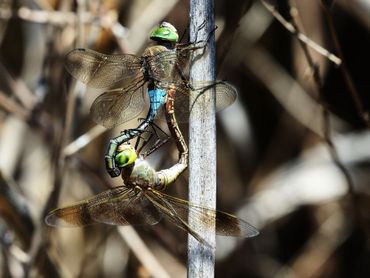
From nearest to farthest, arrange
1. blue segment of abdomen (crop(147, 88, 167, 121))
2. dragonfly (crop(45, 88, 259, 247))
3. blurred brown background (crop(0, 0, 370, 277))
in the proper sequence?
1. dragonfly (crop(45, 88, 259, 247))
2. blue segment of abdomen (crop(147, 88, 167, 121))
3. blurred brown background (crop(0, 0, 370, 277))

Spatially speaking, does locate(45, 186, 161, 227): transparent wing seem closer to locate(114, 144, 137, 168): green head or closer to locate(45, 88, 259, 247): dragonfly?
locate(45, 88, 259, 247): dragonfly

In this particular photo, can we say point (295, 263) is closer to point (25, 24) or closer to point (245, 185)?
point (245, 185)

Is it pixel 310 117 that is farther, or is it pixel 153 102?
pixel 310 117

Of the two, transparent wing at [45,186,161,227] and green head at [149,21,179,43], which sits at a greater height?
green head at [149,21,179,43]

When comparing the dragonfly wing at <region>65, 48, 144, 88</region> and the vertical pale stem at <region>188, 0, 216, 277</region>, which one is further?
the dragonfly wing at <region>65, 48, 144, 88</region>

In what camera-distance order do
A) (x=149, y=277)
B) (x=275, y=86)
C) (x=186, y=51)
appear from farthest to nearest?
(x=275, y=86)
(x=149, y=277)
(x=186, y=51)

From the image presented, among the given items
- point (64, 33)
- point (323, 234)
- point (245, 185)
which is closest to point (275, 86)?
point (245, 185)

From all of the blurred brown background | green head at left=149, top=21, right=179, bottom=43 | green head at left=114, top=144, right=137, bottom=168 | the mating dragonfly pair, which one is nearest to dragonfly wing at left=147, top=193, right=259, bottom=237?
the mating dragonfly pair
